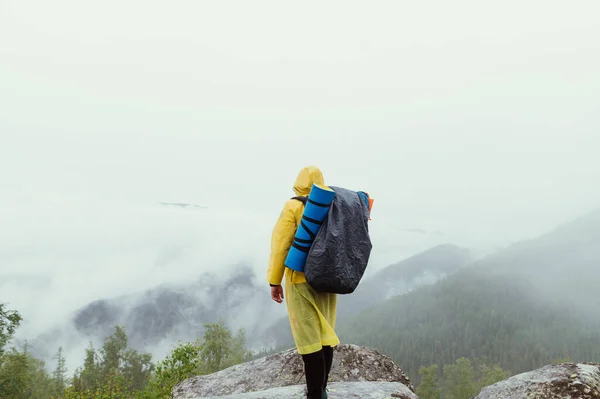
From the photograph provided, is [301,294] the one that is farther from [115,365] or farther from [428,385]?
[428,385]

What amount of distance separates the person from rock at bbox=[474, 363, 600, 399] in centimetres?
431

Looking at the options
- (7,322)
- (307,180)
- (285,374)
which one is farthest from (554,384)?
(7,322)

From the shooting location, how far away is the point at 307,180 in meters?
6.11

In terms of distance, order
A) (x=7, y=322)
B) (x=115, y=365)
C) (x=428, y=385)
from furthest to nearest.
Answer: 1. (x=428, y=385)
2. (x=115, y=365)
3. (x=7, y=322)

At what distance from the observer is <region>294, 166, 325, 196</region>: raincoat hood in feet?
20.0

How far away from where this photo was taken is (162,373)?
875 inches

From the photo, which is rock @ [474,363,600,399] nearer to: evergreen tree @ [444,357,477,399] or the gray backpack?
the gray backpack

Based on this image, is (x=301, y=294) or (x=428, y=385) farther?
(x=428, y=385)

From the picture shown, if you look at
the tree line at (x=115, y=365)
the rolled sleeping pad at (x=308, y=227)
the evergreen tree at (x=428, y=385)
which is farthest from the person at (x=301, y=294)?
the evergreen tree at (x=428, y=385)

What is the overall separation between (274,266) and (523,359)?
231m

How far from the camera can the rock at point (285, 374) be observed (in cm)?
1018

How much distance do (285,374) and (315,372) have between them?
4393 millimetres

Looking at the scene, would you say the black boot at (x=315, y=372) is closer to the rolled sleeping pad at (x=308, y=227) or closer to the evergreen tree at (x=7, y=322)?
the rolled sleeping pad at (x=308, y=227)

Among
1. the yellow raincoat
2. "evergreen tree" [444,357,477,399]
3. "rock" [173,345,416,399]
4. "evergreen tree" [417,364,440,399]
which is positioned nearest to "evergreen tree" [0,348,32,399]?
"rock" [173,345,416,399]
